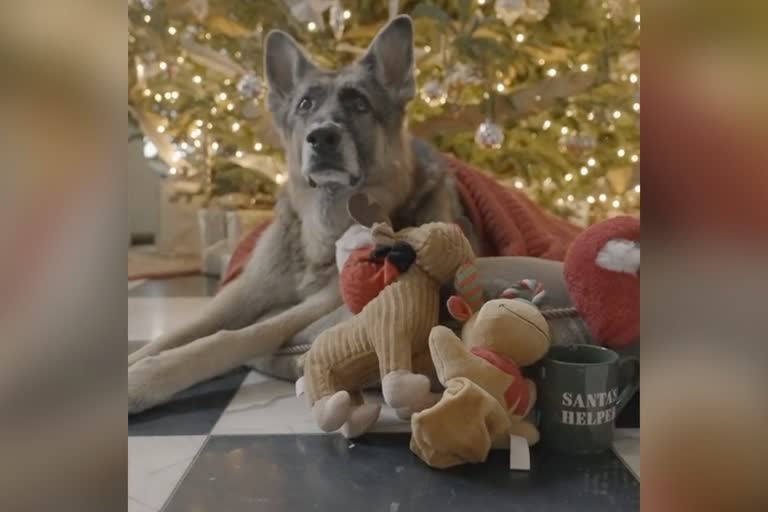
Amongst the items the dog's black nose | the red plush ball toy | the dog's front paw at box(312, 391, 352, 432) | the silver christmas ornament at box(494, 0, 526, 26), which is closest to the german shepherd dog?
the dog's black nose

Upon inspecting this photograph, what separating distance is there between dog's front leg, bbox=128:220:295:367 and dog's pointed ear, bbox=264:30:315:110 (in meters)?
0.26

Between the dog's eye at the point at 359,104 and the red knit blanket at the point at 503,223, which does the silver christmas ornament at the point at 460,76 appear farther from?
the dog's eye at the point at 359,104

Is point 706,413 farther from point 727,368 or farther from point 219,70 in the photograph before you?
point 219,70

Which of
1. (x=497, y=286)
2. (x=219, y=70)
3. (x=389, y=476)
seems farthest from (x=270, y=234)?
(x=219, y=70)

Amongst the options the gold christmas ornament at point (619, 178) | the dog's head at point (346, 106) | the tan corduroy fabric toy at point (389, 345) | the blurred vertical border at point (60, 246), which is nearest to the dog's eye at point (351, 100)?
the dog's head at point (346, 106)

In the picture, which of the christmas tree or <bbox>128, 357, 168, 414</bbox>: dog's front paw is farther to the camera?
the christmas tree

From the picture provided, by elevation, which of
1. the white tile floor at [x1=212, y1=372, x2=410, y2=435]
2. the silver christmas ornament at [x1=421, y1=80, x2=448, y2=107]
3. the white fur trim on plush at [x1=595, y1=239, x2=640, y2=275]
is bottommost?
the white tile floor at [x1=212, y1=372, x2=410, y2=435]

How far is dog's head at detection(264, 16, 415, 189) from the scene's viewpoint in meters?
1.17

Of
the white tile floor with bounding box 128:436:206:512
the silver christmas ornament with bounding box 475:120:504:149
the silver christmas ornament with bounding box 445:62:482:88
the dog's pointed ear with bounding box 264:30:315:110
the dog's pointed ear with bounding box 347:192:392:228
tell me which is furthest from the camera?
the silver christmas ornament with bounding box 445:62:482:88

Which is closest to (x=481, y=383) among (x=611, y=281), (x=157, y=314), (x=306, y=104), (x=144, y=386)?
(x=611, y=281)

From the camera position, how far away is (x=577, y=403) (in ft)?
2.47

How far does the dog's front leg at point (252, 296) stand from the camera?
1227 mm

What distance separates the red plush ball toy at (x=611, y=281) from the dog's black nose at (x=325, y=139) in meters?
0.49

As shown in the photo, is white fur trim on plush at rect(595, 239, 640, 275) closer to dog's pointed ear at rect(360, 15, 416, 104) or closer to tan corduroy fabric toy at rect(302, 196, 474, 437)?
tan corduroy fabric toy at rect(302, 196, 474, 437)
